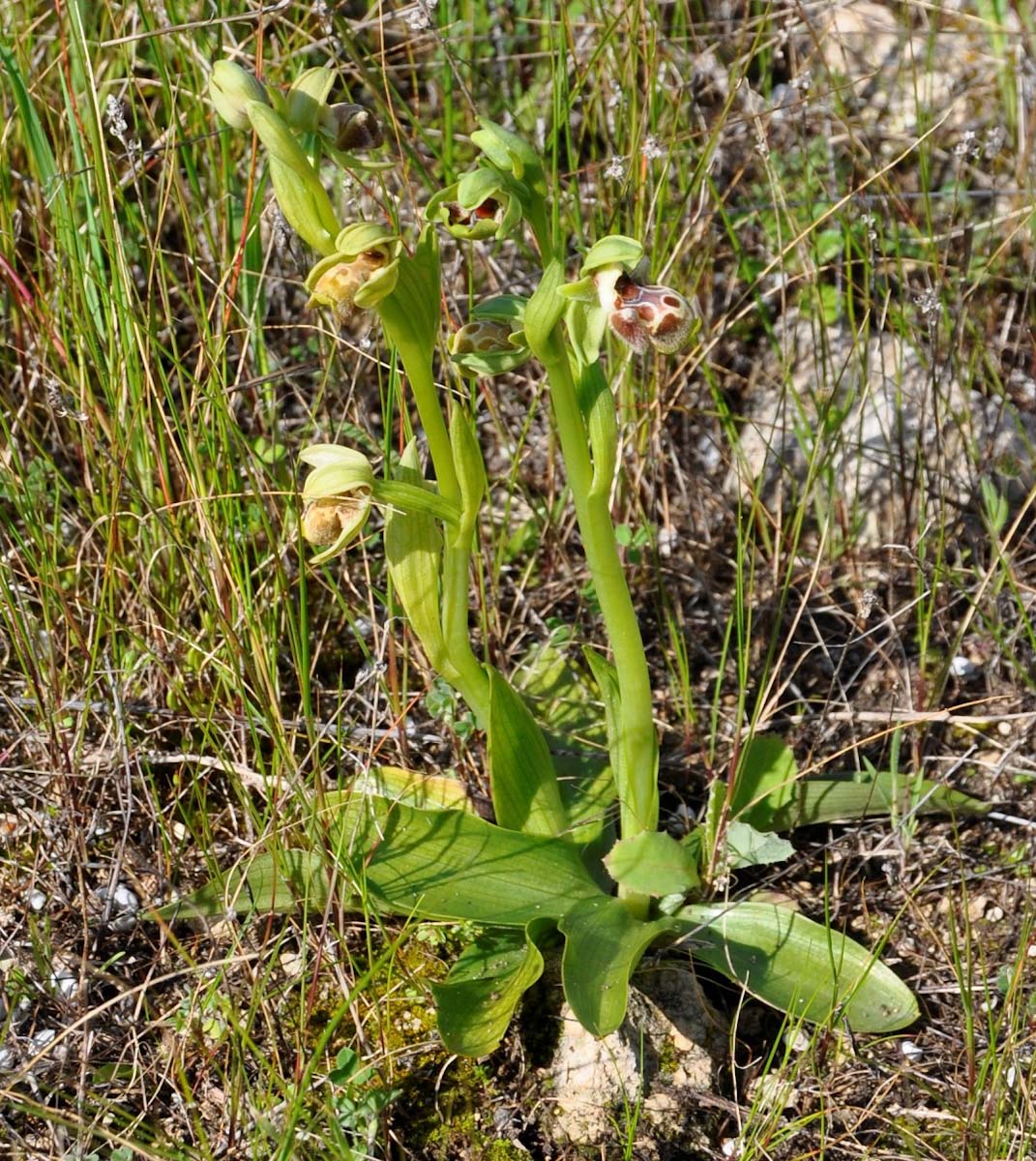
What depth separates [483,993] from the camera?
5.07 feet

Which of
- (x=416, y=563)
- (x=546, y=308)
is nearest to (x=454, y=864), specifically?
(x=416, y=563)

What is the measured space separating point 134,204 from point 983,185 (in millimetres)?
1840

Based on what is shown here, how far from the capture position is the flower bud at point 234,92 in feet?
4.42

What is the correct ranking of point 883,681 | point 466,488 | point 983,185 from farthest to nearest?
point 983,185, point 883,681, point 466,488

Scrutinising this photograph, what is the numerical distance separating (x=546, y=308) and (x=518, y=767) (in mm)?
660

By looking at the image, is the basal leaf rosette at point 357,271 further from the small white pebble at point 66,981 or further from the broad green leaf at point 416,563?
the small white pebble at point 66,981

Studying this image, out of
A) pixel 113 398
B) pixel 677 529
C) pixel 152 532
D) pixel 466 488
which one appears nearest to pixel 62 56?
pixel 113 398

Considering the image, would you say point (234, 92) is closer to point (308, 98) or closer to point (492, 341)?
point (308, 98)

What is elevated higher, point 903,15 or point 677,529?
point 903,15

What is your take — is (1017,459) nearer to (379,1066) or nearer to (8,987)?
(379,1066)

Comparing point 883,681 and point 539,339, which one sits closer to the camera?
point 539,339

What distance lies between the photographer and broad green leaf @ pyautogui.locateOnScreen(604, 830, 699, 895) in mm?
1573

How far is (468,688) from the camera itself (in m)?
1.68

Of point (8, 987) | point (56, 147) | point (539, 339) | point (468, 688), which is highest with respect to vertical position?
point (56, 147)
